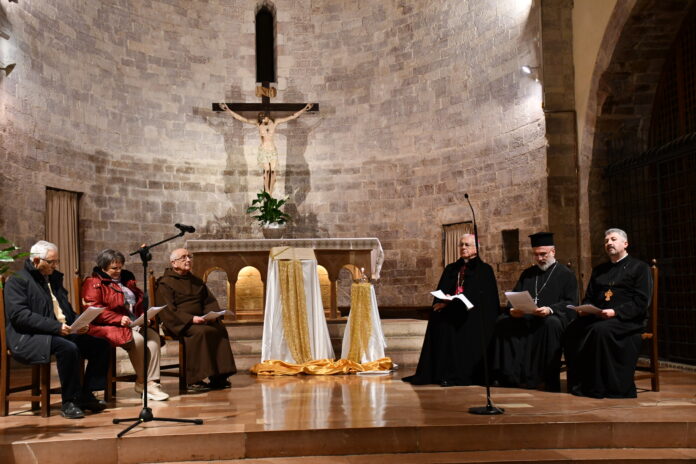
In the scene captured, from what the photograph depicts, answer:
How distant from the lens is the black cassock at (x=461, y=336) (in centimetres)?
704

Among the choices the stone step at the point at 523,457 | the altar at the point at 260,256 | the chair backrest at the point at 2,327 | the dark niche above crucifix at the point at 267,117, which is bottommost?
the stone step at the point at 523,457

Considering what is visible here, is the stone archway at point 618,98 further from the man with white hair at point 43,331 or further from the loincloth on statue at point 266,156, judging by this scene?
the man with white hair at point 43,331

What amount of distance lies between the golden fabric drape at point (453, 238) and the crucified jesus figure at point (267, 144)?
3.34 meters

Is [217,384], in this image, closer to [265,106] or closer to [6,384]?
[6,384]

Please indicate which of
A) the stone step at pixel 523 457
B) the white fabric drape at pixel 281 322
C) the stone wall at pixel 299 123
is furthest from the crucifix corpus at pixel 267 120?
the stone step at pixel 523 457

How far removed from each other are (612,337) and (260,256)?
5.04 metres

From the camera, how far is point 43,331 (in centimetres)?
553

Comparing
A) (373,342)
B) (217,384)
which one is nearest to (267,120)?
(373,342)

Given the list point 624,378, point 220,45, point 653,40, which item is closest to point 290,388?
point 624,378

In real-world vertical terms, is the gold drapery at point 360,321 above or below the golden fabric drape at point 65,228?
below

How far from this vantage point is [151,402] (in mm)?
6234

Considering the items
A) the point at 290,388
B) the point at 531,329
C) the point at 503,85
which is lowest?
the point at 290,388

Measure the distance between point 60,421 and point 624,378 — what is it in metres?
4.38

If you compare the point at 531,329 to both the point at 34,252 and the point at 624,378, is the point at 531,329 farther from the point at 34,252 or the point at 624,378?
the point at 34,252
